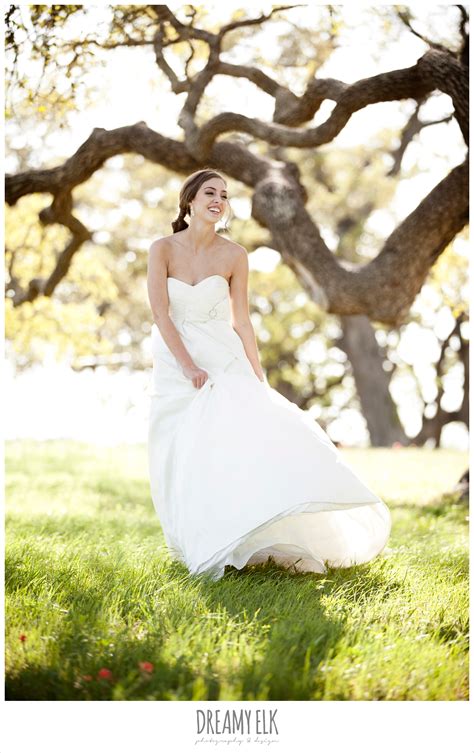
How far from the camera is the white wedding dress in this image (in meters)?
3.03

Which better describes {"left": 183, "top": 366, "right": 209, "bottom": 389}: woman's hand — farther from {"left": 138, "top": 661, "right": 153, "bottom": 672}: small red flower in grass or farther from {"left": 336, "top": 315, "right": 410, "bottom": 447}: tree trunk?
{"left": 336, "top": 315, "right": 410, "bottom": 447}: tree trunk

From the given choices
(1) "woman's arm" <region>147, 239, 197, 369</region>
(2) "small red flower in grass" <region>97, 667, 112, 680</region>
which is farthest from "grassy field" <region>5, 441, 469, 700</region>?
(1) "woman's arm" <region>147, 239, 197, 369</region>

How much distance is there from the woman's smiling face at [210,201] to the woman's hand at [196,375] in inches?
30.9

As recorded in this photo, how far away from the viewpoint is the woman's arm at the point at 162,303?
3.49 m

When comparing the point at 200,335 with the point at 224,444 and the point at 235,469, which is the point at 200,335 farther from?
the point at 235,469

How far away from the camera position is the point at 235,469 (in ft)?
10.3

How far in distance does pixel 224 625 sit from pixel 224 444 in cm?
91

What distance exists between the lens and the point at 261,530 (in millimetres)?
3031

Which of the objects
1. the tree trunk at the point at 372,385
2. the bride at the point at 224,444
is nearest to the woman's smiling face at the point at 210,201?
the bride at the point at 224,444

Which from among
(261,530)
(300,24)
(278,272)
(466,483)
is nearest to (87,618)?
(261,530)

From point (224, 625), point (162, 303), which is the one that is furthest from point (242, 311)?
point (224, 625)

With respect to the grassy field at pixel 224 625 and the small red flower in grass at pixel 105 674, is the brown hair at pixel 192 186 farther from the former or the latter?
the small red flower in grass at pixel 105 674
